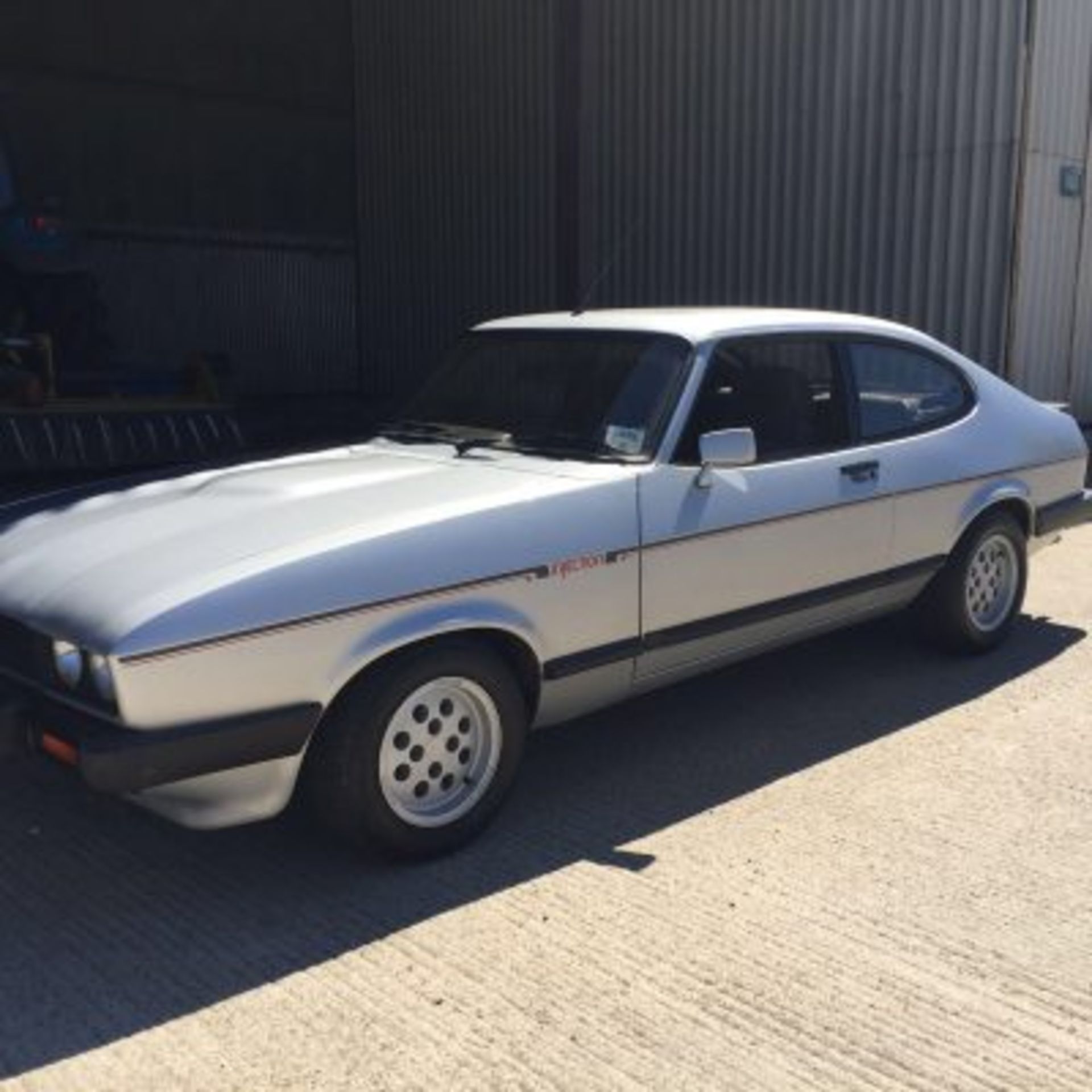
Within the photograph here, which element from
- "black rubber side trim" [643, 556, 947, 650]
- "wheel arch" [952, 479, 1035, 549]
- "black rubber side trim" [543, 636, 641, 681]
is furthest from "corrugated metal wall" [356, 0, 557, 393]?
"black rubber side trim" [543, 636, 641, 681]

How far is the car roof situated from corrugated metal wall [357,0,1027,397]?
5.61 metres

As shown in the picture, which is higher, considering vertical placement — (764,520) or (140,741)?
(764,520)

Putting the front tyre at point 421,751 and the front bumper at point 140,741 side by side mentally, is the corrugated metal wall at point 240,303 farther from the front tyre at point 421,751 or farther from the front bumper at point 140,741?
the front bumper at point 140,741

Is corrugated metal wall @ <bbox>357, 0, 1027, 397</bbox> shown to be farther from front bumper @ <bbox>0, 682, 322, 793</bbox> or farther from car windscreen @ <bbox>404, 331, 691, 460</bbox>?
front bumper @ <bbox>0, 682, 322, 793</bbox>

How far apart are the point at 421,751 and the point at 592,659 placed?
0.63m

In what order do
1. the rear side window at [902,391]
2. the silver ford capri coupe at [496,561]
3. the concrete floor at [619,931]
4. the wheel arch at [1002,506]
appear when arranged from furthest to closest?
the wheel arch at [1002,506] < the rear side window at [902,391] < the silver ford capri coupe at [496,561] < the concrete floor at [619,931]

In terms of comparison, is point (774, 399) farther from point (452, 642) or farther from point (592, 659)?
point (452, 642)

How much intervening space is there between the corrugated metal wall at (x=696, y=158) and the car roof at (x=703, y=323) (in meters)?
5.61

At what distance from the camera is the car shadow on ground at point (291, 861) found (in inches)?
118

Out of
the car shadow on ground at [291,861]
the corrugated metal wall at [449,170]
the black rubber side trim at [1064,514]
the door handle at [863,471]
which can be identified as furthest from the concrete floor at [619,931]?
the corrugated metal wall at [449,170]

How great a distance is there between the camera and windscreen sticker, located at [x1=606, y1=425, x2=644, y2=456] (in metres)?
4.10

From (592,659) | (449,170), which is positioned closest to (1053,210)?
(449,170)

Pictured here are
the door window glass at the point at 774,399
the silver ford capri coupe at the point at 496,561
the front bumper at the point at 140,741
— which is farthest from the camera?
the door window glass at the point at 774,399

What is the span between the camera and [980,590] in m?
5.48
